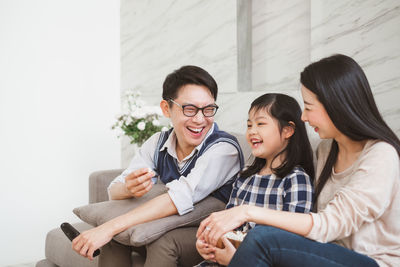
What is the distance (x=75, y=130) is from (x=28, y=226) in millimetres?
810

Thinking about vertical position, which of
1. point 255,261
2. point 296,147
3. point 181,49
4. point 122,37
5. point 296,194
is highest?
point 122,37

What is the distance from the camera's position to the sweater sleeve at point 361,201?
4.16ft

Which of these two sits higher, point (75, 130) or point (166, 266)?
point (75, 130)

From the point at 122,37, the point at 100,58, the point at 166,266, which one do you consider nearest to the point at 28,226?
the point at 100,58

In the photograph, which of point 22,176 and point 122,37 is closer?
point 22,176

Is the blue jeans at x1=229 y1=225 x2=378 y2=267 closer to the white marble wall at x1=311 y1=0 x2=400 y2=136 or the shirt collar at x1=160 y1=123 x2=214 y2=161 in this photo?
the shirt collar at x1=160 y1=123 x2=214 y2=161

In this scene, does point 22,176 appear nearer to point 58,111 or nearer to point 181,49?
point 58,111

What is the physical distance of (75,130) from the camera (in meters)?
3.49

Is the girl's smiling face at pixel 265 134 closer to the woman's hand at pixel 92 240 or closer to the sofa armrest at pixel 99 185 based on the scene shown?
the woman's hand at pixel 92 240

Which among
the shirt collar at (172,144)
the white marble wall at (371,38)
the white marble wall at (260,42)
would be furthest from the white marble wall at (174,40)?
the shirt collar at (172,144)

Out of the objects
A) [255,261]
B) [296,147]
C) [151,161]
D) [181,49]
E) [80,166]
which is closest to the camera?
[255,261]

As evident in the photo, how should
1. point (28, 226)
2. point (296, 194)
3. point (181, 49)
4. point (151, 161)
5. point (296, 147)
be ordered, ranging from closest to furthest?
point (296, 194) → point (296, 147) → point (151, 161) → point (181, 49) → point (28, 226)

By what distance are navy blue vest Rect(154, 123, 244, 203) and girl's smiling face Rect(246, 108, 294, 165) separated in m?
0.16

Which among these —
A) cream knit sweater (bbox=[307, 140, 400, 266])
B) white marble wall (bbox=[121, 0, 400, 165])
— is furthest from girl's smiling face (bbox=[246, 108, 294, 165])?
white marble wall (bbox=[121, 0, 400, 165])
